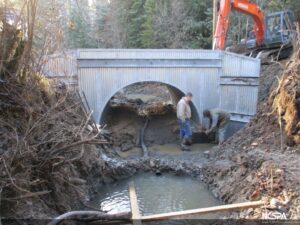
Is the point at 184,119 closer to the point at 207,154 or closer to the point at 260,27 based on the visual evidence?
the point at 207,154

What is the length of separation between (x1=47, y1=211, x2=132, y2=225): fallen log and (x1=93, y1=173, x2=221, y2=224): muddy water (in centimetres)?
147

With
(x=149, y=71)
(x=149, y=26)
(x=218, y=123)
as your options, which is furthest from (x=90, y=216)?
(x=149, y=26)

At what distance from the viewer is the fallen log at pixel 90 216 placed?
4.32 metres

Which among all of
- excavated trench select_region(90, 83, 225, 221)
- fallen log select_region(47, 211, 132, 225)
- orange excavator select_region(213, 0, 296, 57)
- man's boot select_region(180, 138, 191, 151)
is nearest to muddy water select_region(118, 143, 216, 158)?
excavated trench select_region(90, 83, 225, 221)

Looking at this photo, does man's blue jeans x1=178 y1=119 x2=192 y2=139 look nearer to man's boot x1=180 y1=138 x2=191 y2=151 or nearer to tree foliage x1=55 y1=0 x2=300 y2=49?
man's boot x1=180 y1=138 x2=191 y2=151

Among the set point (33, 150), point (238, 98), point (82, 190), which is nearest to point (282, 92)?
point (238, 98)

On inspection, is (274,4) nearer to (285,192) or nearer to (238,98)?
(238,98)

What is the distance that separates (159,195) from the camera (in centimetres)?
796

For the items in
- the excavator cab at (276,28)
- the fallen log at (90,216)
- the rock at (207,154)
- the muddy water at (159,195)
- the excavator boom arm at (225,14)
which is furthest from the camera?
the excavator cab at (276,28)

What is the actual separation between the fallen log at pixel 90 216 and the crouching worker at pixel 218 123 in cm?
688

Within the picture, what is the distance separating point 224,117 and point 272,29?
6.16 m

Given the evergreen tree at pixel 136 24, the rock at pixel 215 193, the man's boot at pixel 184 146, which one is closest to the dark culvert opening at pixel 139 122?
the man's boot at pixel 184 146

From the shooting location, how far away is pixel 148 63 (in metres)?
12.2

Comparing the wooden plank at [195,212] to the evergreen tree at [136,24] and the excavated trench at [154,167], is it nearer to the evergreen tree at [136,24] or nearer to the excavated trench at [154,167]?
the excavated trench at [154,167]
